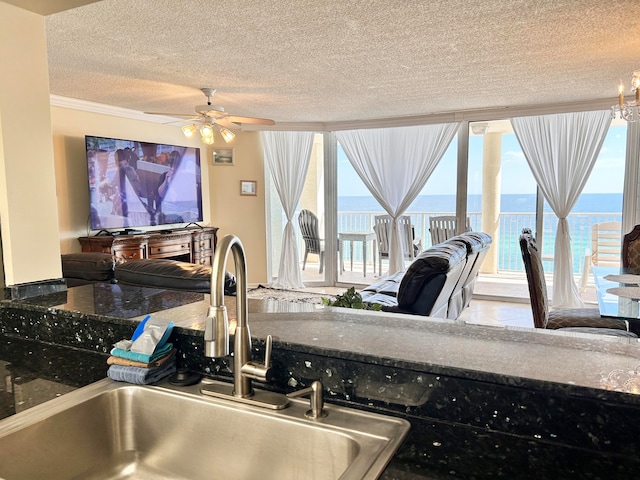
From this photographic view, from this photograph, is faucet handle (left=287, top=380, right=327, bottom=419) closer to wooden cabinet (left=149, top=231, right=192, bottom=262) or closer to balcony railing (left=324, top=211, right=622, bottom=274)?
wooden cabinet (left=149, top=231, right=192, bottom=262)

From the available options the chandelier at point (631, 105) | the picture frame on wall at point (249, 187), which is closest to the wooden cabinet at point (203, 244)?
the picture frame on wall at point (249, 187)

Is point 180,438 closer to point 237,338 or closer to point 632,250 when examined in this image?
point 237,338

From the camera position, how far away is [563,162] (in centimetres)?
529

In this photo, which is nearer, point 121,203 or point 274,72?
point 274,72

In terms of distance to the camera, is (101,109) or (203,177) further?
(203,177)

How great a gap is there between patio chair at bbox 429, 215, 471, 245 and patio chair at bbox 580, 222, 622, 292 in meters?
1.44

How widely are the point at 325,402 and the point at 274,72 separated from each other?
3.24 metres

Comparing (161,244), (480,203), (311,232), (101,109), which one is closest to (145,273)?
(161,244)

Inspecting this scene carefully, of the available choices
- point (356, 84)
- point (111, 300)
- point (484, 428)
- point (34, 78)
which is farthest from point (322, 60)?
point (484, 428)

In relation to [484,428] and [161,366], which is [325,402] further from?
[161,366]

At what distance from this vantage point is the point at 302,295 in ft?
20.0

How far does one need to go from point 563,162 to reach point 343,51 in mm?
3399

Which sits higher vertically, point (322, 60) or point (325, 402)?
point (322, 60)

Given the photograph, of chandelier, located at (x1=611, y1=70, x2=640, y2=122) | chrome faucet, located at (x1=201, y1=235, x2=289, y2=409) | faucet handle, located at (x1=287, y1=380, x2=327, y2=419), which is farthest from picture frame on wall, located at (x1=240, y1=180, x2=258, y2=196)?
faucet handle, located at (x1=287, y1=380, x2=327, y2=419)
